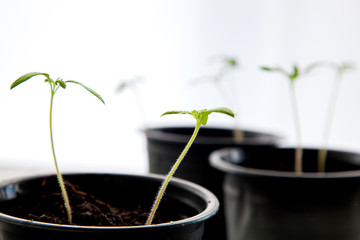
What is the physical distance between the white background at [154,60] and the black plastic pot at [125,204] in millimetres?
836

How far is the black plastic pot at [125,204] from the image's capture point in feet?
1.42

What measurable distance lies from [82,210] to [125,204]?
0.26 ft

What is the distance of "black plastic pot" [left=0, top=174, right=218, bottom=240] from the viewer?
1.42 feet

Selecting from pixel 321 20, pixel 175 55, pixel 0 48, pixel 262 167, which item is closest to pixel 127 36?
pixel 175 55

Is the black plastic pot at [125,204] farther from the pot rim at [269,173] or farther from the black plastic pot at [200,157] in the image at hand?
the black plastic pot at [200,157]

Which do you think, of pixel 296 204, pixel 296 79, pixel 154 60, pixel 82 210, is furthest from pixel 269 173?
pixel 154 60

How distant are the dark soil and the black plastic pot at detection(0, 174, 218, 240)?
1 centimetres

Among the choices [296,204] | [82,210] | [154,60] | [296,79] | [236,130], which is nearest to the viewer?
[82,210]

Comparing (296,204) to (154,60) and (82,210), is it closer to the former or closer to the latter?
(82,210)

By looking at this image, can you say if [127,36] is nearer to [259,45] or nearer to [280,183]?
[259,45]

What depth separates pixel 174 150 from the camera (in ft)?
3.34

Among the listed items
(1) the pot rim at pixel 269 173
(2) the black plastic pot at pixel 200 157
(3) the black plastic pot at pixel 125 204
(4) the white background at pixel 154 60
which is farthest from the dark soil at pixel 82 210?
(4) the white background at pixel 154 60

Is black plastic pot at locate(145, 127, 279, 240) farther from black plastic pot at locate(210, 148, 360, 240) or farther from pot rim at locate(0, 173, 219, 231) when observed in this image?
pot rim at locate(0, 173, 219, 231)

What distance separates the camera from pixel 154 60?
1581mm
